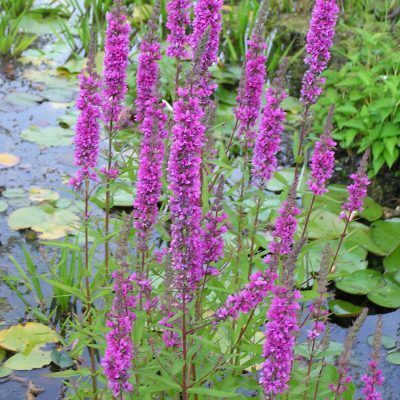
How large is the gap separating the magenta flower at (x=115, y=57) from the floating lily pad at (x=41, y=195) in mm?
2839

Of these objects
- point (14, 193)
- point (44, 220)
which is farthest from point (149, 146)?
point (14, 193)

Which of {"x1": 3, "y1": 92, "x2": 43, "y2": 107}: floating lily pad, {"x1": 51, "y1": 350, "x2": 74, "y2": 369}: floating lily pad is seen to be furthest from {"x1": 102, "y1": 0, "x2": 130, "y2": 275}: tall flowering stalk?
{"x1": 3, "y1": 92, "x2": 43, "y2": 107}: floating lily pad

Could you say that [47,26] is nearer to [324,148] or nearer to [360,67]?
[360,67]

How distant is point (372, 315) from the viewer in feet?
17.4

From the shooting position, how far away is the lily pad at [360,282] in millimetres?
5336

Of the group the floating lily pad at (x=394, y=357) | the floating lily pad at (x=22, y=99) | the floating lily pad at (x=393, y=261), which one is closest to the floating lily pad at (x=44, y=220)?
the floating lily pad at (x=22, y=99)

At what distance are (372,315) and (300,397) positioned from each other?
1.98 m

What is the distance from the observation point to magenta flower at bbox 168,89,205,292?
236cm

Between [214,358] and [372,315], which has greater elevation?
[214,358]

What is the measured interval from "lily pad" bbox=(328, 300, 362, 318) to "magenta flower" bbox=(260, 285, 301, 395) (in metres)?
2.75

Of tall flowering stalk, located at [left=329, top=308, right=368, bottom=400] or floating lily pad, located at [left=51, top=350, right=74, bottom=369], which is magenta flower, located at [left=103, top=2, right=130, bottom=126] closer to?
tall flowering stalk, located at [left=329, top=308, right=368, bottom=400]

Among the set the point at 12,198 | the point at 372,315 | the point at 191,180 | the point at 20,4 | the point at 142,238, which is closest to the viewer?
the point at 191,180

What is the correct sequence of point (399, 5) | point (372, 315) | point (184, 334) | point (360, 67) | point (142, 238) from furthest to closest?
point (399, 5) < point (360, 67) < point (372, 315) < point (142, 238) < point (184, 334)

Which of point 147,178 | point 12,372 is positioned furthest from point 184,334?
point 12,372
